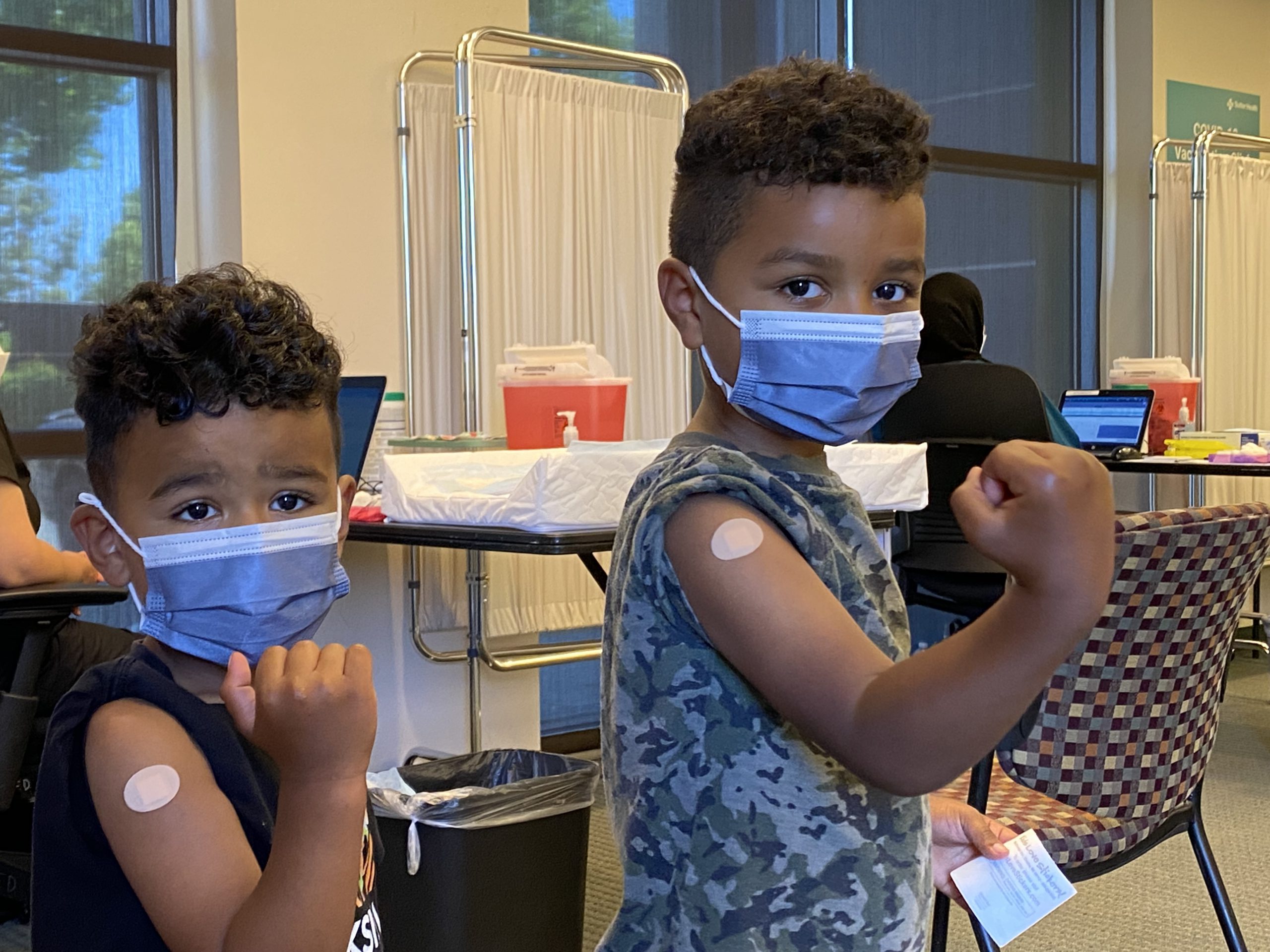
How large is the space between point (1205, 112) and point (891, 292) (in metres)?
5.58

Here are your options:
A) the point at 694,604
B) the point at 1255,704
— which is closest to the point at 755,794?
the point at 694,604

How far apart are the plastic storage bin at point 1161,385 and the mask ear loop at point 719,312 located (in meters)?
3.86

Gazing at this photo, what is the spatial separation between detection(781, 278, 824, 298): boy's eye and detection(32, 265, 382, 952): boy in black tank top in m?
0.34

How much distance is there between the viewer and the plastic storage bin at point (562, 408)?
2451 millimetres

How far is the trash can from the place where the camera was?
2.03 metres

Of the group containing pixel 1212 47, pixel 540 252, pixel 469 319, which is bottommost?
pixel 469 319

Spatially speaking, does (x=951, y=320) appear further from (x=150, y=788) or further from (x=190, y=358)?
(x=150, y=788)

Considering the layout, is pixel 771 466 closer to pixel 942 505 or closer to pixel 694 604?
pixel 694 604

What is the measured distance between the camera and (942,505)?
11.4 feet

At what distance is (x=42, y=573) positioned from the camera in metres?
2.23

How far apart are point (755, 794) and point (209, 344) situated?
48 cm

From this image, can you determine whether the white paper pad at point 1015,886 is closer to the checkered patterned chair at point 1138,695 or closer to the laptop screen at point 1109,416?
the checkered patterned chair at point 1138,695

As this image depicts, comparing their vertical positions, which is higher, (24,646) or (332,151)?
(332,151)

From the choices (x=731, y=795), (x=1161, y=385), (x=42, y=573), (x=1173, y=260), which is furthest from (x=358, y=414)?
(x=1173, y=260)
